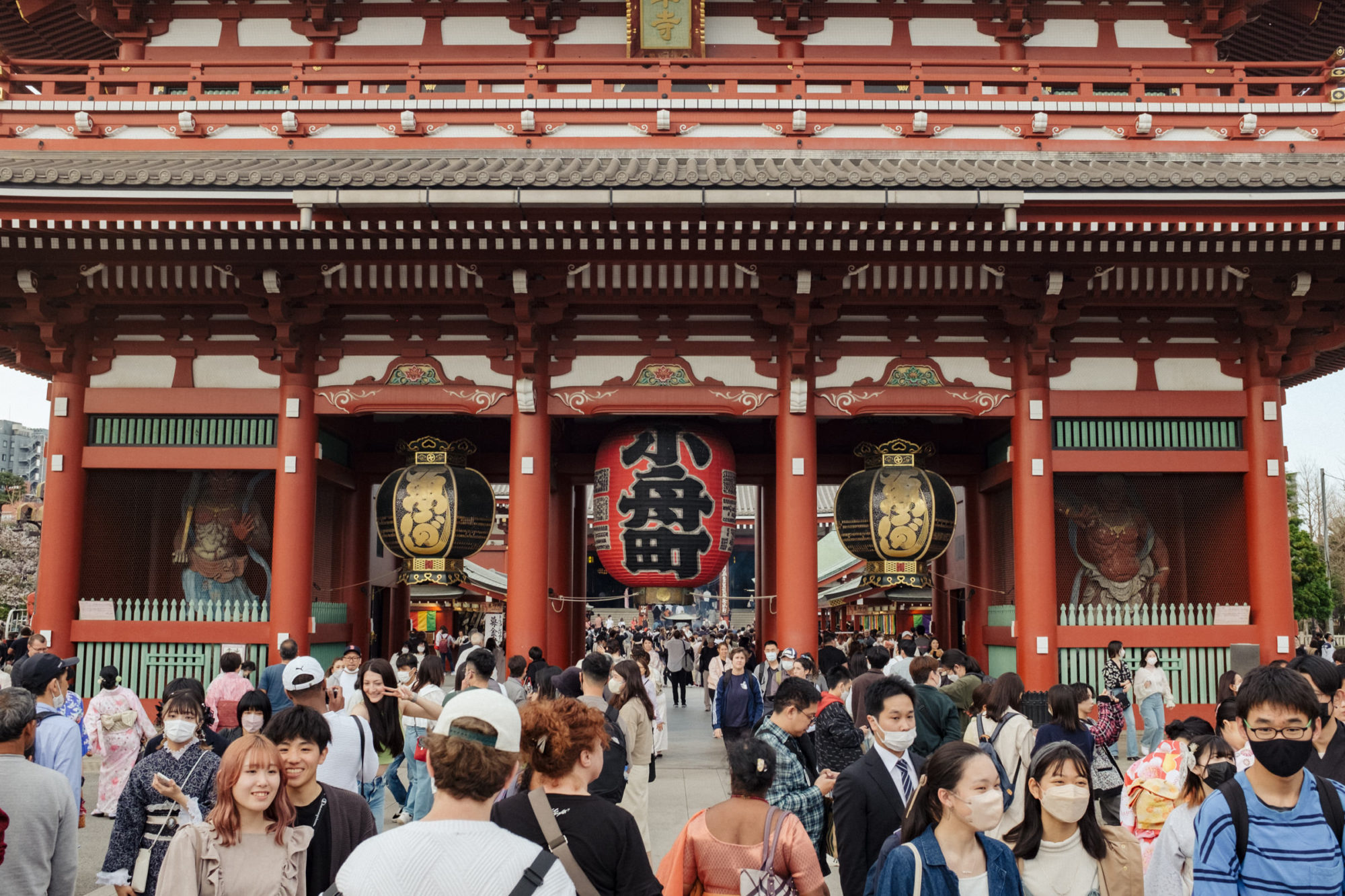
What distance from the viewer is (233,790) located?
376 cm

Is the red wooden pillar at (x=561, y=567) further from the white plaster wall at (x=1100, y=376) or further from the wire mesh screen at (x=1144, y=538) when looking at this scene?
the white plaster wall at (x=1100, y=376)

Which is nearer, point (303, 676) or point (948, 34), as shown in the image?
point (303, 676)

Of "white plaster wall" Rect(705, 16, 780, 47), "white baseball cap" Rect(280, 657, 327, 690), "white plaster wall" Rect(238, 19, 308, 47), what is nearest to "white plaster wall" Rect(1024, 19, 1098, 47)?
"white plaster wall" Rect(705, 16, 780, 47)

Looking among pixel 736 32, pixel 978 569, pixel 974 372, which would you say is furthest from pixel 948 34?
pixel 978 569

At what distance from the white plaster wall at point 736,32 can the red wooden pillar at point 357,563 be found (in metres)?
8.31

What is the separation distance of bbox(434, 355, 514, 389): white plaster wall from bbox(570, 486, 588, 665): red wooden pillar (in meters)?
4.22

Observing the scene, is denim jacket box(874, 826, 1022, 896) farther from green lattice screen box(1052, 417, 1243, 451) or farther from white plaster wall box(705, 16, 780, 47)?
white plaster wall box(705, 16, 780, 47)

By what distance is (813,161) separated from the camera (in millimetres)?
12617

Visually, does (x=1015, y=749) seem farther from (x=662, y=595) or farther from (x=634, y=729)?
(x=662, y=595)

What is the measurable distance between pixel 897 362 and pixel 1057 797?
413 inches

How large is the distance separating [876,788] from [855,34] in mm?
13116

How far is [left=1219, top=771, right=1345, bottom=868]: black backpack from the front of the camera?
3764 millimetres

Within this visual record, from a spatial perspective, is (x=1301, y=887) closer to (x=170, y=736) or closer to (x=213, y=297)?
(x=170, y=736)

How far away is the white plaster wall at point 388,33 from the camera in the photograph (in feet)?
51.1
